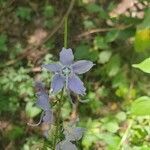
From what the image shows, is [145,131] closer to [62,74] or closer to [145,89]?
[145,89]

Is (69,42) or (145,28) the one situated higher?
(145,28)

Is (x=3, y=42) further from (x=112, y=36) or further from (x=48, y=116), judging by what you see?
(x=48, y=116)

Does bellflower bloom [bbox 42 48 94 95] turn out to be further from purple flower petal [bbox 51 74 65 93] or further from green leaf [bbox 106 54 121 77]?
green leaf [bbox 106 54 121 77]

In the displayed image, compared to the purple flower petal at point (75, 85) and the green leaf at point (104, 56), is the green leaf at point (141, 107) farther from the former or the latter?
the green leaf at point (104, 56)

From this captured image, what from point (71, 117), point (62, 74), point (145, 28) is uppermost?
point (62, 74)

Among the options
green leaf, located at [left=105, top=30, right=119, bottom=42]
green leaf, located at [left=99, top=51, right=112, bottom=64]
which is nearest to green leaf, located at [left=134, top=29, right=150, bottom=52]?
green leaf, located at [left=105, top=30, right=119, bottom=42]

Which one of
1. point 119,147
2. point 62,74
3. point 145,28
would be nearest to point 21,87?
point 145,28

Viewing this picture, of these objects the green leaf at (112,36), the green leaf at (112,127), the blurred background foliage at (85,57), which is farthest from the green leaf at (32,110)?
the green leaf at (112,36)
